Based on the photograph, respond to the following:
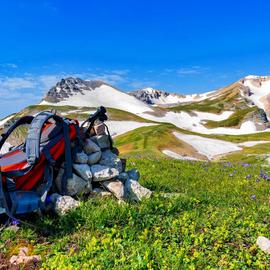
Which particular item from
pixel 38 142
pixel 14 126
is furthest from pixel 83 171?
pixel 14 126

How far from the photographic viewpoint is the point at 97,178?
10.1 meters

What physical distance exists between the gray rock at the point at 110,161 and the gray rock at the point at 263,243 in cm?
450

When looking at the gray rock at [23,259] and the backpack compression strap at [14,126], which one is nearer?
the gray rock at [23,259]

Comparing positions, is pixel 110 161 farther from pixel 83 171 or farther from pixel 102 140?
pixel 83 171

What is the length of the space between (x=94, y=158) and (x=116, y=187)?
108 centimetres

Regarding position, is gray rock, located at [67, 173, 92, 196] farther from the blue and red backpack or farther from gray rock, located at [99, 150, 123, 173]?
gray rock, located at [99, 150, 123, 173]

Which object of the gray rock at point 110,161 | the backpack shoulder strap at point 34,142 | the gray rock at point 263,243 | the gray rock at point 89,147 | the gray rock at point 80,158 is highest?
the backpack shoulder strap at point 34,142

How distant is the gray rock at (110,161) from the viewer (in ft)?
35.9

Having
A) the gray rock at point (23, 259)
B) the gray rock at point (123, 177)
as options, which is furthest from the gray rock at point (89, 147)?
the gray rock at point (23, 259)

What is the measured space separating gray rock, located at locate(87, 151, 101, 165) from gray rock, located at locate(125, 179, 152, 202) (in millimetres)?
1113

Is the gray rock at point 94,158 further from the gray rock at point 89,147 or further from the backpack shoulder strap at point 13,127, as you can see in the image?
the backpack shoulder strap at point 13,127

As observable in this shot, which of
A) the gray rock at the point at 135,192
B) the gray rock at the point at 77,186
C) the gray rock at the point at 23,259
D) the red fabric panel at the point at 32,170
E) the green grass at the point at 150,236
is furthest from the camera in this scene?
the gray rock at the point at 135,192

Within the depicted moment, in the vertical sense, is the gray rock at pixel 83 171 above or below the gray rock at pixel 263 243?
above

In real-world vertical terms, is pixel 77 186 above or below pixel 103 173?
below
